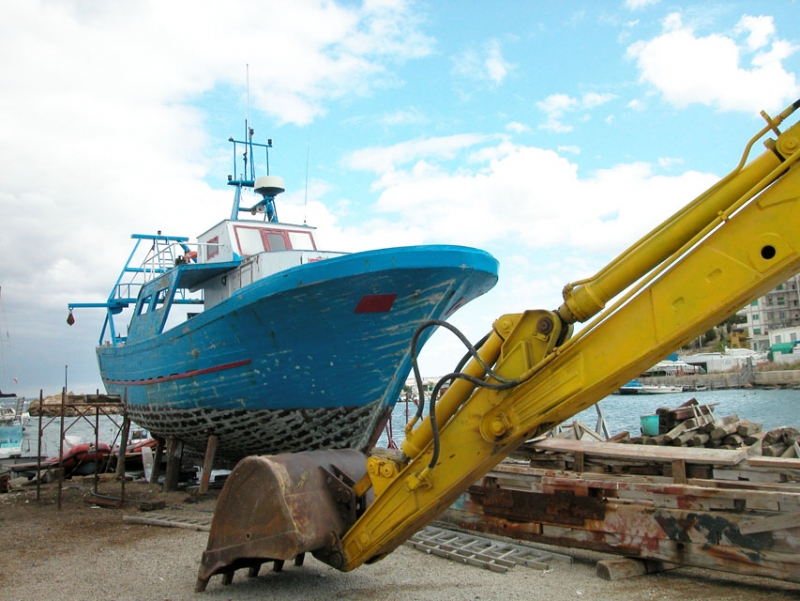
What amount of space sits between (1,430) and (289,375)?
2468 centimetres

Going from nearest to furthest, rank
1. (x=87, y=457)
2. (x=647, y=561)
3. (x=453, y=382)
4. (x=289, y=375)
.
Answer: (x=453, y=382) < (x=647, y=561) < (x=289, y=375) < (x=87, y=457)

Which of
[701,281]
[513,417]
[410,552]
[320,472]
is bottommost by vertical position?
[410,552]

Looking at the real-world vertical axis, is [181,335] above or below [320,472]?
above

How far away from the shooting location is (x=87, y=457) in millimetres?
17062

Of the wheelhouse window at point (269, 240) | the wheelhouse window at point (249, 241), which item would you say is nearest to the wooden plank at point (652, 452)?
the wheelhouse window at point (269, 240)

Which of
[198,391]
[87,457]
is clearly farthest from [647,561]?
[87,457]

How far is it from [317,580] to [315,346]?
4.59m

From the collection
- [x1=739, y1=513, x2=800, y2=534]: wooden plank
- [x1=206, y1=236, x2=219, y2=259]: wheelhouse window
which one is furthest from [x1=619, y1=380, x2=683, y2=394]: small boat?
[x1=739, y1=513, x2=800, y2=534]: wooden plank

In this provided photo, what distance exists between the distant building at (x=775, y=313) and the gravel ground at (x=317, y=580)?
88.1 m

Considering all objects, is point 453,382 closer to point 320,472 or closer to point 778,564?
point 320,472

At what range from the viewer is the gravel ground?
5008 mm

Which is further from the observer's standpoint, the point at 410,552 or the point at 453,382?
the point at 410,552

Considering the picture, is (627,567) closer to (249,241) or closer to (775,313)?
(249,241)

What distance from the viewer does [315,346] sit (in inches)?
387
